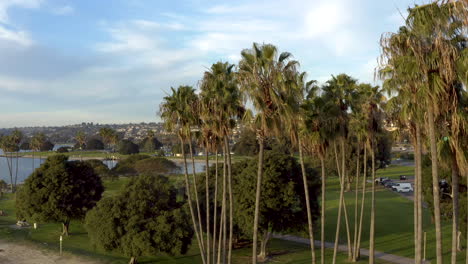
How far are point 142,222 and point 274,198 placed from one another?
10.1 meters

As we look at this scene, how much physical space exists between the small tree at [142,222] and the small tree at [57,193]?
388 inches

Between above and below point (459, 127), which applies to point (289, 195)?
below

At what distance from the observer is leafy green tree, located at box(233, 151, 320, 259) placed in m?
30.2

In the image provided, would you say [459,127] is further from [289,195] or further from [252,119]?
[289,195]

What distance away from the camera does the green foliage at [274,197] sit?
99.1ft

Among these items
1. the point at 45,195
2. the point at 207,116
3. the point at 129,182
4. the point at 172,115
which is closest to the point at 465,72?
the point at 207,116

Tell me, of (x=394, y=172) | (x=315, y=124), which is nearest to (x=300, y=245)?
(x=315, y=124)

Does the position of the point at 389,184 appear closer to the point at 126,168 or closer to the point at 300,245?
the point at 300,245

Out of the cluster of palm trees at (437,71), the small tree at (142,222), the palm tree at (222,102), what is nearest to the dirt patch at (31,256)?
the small tree at (142,222)

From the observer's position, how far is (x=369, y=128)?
2700 centimetres

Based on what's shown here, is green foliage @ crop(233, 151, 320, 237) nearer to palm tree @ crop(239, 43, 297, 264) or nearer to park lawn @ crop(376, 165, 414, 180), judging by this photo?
palm tree @ crop(239, 43, 297, 264)

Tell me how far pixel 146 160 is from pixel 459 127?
80.1 metres

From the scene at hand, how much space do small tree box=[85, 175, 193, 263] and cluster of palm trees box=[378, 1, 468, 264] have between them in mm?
17960

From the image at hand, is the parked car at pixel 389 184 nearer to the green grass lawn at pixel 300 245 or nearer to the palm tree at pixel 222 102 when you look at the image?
the green grass lawn at pixel 300 245
